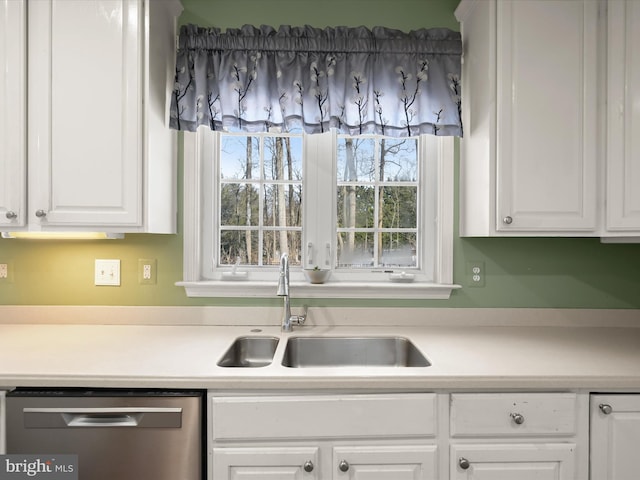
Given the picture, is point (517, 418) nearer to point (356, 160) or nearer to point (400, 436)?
point (400, 436)

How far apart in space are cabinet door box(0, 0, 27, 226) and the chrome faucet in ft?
3.43

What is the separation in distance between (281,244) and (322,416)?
3.23 ft

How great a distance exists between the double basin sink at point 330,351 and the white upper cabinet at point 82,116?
737mm

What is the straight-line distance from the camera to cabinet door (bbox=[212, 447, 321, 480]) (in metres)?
1.31

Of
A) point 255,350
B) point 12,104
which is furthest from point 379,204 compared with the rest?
point 12,104

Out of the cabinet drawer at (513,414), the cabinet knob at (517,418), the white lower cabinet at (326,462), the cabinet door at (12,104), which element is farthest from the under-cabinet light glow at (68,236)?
the cabinet knob at (517,418)

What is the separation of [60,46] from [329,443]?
1749mm

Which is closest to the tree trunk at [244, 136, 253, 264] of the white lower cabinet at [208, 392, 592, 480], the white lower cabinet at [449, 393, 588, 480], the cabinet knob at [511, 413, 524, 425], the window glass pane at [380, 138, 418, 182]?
the window glass pane at [380, 138, 418, 182]

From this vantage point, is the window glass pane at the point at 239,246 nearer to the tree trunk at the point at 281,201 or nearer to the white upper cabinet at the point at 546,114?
the tree trunk at the point at 281,201

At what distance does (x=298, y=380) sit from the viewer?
1.31 m

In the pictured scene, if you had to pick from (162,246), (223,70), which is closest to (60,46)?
(223,70)

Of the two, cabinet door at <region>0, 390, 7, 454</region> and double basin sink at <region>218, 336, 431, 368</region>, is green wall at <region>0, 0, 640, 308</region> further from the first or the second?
cabinet door at <region>0, 390, 7, 454</region>

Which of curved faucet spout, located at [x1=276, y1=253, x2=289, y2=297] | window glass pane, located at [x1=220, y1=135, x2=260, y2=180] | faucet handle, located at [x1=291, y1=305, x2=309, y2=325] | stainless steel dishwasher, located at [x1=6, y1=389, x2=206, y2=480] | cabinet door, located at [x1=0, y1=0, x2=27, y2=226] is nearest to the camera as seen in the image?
stainless steel dishwasher, located at [x1=6, y1=389, x2=206, y2=480]

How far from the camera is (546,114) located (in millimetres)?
1630
